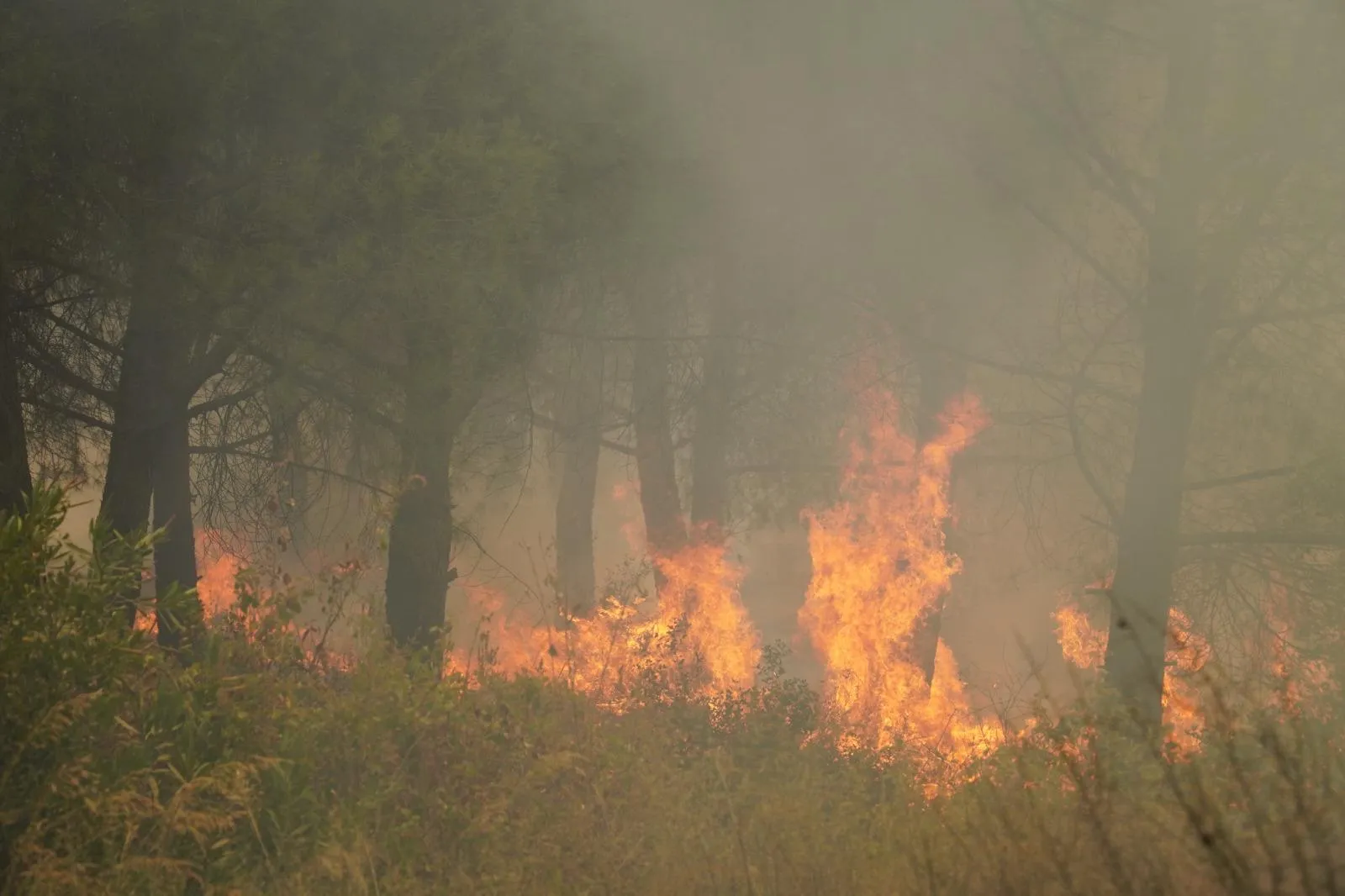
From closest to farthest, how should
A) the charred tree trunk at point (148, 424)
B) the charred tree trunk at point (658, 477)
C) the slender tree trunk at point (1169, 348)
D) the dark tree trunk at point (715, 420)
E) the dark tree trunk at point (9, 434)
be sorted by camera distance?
the dark tree trunk at point (9, 434) → the slender tree trunk at point (1169, 348) → the charred tree trunk at point (148, 424) → the dark tree trunk at point (715, 420) → the charred tree trunk at point (658, 477)

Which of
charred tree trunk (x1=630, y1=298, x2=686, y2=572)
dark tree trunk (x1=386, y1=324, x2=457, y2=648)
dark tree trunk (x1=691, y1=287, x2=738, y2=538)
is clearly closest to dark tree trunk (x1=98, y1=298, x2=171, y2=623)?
dark tree trunk (x1=386, y1=324, x2=457, y2=648)

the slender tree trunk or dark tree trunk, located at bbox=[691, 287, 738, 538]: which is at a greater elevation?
dark tree trunk, located at bbox=[691, 287, 738, 538]

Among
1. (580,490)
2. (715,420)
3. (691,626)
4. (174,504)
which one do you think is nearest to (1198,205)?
(715,420)

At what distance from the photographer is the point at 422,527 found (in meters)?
12.4

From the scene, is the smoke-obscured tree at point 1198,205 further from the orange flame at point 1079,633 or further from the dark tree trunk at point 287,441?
the dark tree trunk at point 287,441

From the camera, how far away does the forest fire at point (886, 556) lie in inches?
722

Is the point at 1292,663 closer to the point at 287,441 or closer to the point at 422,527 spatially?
the point at 422,527

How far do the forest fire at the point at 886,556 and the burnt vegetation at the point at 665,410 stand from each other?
7cm

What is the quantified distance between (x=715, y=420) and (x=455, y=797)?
11.3m

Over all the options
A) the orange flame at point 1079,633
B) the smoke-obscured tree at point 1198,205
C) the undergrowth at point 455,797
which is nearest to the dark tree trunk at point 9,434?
the undergrowth at point 455,797

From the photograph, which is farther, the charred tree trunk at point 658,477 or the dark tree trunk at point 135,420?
the charred tree trunk at point 658,477

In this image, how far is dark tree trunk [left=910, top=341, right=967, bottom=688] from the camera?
18.8 meters

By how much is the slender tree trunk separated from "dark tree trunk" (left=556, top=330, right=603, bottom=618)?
827cm

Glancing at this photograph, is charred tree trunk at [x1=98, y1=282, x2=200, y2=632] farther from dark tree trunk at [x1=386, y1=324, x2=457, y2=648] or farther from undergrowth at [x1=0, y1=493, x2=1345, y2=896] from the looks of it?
undergrowth at [x1=0, y1=493, x2=1345, y2=896]
